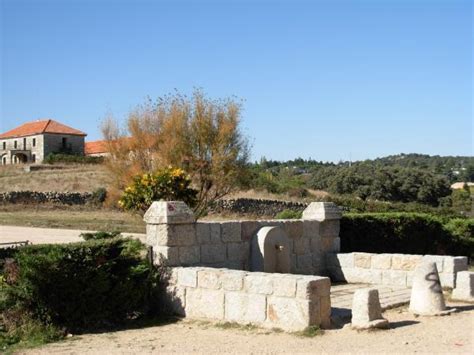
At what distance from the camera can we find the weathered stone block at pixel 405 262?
11.9 metres

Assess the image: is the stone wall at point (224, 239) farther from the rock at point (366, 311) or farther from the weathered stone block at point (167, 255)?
the rock at point (366, 311)

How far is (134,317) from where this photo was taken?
970 cm

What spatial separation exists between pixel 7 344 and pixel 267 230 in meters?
5.25

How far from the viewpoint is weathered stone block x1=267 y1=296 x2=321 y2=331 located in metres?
8.02

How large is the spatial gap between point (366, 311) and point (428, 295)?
1440 mm

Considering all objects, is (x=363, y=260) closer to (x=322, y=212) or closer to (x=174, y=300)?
(x=322, y=212)

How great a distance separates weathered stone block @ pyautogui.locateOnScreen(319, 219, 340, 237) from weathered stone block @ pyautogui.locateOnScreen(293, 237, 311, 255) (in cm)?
53

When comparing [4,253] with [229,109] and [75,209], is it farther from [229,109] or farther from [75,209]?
[75,209]

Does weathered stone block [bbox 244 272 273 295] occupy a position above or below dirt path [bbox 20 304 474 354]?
above

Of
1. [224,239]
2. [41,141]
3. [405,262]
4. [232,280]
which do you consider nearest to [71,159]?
[41,141]

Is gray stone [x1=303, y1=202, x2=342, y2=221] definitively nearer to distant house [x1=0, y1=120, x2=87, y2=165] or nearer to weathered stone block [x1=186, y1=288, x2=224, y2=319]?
weathered stone block [x1=186, y1=288, x2=224, y2=319]

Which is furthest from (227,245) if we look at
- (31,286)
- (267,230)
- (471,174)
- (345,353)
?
(471,174)

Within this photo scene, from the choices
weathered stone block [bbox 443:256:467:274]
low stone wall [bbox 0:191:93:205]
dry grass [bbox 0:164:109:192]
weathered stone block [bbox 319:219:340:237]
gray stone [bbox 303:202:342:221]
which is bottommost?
weathered stone block [bbox 443:256:467:274]

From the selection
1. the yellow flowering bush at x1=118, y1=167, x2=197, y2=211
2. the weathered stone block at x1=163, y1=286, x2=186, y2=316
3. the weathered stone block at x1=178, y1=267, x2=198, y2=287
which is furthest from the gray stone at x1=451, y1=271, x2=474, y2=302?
the yellow flowering bush at x1=118, y1=167, x2=197, y2=211
